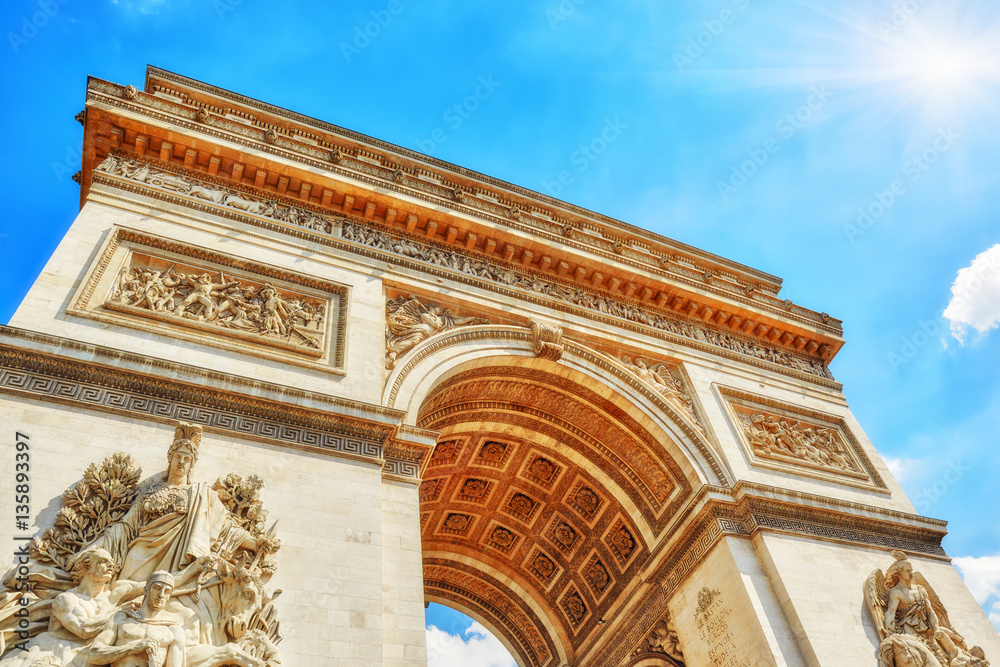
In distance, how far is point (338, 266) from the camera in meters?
10.8

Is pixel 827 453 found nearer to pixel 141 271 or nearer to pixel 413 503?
pixel 413 503

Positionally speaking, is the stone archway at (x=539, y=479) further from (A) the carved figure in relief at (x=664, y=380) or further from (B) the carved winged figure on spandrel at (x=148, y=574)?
(B) the carved winged figure on spandrel at (x=148, y=574)

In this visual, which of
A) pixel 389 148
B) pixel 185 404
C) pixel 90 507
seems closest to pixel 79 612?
pixel 90 507

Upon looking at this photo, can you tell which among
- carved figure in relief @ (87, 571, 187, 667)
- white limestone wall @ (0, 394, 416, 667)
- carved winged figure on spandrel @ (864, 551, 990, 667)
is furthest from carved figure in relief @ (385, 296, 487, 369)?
carved winged figure on spandrel @ (864, 551, 990, 667)

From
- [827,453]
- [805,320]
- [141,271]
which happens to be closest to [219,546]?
[141,271]

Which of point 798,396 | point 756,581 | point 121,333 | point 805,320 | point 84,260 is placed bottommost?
point 756,581

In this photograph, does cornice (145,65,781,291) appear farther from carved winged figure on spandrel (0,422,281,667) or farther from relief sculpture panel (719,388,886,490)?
carved winged figure on spandrel (0,422,281,667)

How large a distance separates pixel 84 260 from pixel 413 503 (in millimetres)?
5031

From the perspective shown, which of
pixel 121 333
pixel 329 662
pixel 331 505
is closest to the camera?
pixel 329 662

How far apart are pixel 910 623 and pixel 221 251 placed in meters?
10.7

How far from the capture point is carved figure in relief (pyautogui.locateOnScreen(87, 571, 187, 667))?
5.39 metres

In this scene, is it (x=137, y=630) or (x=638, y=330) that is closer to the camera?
(x=137, y=630)

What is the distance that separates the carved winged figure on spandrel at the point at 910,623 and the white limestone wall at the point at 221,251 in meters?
7.38

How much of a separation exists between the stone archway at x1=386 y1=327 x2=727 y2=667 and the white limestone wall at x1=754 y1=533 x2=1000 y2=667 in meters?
1.58
